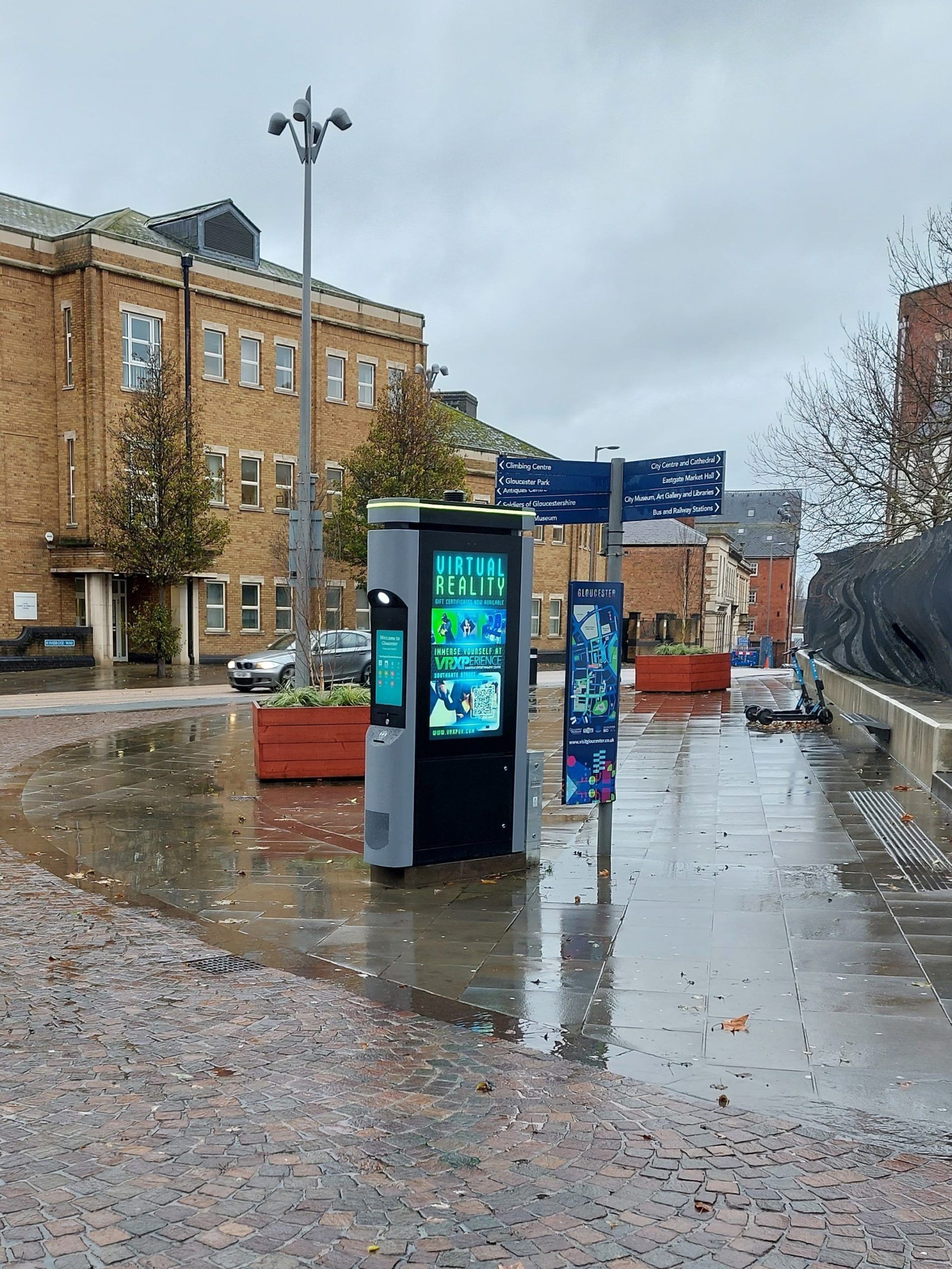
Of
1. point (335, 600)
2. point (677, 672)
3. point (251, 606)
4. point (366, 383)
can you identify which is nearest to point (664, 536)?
point (366, 383)

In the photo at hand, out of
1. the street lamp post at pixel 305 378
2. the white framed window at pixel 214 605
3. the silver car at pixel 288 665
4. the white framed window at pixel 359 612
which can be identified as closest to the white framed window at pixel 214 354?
the white framed window at pixel 214 605

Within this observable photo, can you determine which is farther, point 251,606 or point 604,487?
Result: point 251,606

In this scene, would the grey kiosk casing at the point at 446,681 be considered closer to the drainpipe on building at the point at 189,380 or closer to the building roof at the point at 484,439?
the drainpipe on building at the point at 189,380

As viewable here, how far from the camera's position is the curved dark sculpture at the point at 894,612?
14.5 m

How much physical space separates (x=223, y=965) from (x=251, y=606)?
32524 mm

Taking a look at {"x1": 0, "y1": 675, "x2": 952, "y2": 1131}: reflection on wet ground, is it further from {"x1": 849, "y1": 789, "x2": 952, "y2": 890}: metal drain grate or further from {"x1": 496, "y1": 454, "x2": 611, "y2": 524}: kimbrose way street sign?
{"x1": 496, "y1": 454, "x2": 611, "y2": 524}: kimbrose way street sign

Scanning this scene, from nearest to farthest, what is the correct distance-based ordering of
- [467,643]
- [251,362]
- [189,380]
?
[467,643] < [189,380] < [251,362]

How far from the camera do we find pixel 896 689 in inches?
659

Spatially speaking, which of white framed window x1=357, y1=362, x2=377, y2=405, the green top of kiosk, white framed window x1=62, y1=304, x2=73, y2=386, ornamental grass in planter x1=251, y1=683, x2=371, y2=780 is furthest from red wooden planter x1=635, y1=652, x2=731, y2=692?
white framed window x1=357, y1=362, x2=377, y2=405

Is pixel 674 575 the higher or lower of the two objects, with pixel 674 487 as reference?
higher

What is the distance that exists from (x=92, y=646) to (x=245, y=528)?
697 cm

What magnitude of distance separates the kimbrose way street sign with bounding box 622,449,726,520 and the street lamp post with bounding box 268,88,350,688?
7.14 m

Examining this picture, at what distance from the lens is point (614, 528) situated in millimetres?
8633

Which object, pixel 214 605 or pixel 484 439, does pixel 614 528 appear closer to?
pixel 214 605
